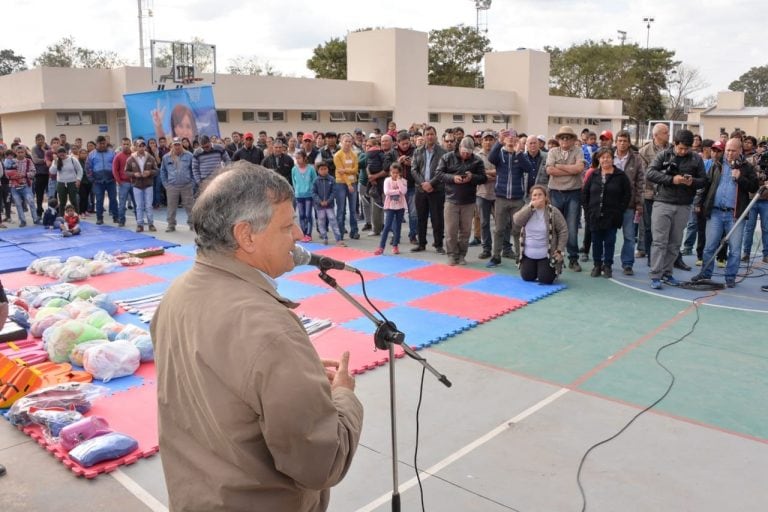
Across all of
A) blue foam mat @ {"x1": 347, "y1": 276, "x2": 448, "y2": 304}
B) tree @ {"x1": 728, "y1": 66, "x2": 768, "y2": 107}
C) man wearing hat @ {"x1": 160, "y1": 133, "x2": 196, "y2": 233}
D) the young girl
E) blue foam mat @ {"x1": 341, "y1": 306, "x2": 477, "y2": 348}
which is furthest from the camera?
tree @ {"x1": 728, "y1": 66, "x2": 768, "y2": 107}

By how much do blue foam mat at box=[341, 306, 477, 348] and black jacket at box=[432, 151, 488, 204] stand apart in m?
2.51

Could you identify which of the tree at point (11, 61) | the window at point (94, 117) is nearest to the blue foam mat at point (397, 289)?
the window at point (94, 117)

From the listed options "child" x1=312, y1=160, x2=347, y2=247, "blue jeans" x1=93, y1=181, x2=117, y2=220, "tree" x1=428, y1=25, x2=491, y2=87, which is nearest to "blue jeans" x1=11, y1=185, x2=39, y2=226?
"blue jeans" x1=93, y1=181, x2=117, y2=220

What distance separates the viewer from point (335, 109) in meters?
27.7

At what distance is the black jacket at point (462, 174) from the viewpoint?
8.93 meters

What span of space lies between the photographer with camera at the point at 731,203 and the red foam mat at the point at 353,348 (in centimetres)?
454

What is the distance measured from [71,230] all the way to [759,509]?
39.5 feet

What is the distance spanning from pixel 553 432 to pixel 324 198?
7.33m

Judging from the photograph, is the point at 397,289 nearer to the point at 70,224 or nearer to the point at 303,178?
the point at 303,178

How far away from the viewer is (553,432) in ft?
13.5

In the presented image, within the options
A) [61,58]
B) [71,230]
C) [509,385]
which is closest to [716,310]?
[509,385]

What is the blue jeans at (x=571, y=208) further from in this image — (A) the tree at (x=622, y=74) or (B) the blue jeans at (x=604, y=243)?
(A) the tree at (x=622, y=74)

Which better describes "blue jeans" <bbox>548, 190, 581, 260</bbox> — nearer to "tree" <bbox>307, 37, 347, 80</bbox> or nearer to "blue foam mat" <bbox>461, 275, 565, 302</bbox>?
"blue foam mat" <bbox>461, 275, 565, 302</bbox>

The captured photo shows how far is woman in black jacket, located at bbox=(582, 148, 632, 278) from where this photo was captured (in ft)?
26.6
